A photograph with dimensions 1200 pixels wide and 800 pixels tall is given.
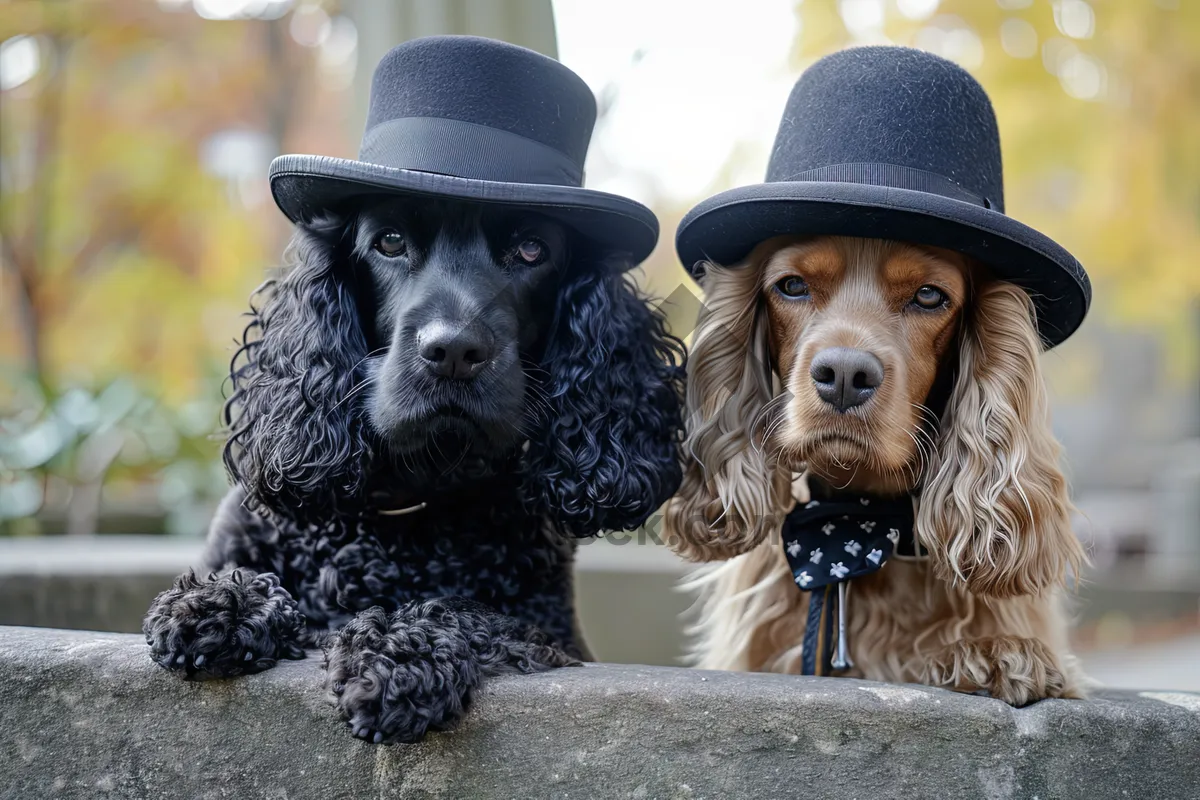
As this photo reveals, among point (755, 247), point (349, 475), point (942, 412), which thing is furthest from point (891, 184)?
point (349, 475)

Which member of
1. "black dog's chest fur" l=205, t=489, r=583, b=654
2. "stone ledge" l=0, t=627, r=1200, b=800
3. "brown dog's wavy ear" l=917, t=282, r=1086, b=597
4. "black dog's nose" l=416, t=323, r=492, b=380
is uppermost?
"black dog's nose" l=416, t=323, r=492, b=380

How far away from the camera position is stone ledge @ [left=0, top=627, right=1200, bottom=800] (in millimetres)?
1833

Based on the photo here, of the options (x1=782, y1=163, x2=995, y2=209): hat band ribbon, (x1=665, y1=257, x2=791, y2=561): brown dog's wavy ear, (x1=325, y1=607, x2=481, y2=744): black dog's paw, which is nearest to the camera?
(x1=325, y1=607, x2=481, y2=744): black dog's paw

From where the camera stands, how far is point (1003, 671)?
6.93ft

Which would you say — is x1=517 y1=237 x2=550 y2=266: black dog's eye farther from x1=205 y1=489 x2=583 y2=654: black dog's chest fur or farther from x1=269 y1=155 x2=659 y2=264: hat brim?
x1=205 y1=489 x2=583 y2=654: black dog's chest fur

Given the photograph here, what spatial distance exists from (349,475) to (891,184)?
1318 millimetres

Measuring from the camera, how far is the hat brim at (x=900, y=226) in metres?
2.11

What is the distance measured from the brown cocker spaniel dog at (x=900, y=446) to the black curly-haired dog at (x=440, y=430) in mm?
178

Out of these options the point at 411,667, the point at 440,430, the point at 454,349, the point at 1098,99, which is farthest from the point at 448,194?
the point at 1098,99

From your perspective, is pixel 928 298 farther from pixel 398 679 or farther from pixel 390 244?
pixel 398 679

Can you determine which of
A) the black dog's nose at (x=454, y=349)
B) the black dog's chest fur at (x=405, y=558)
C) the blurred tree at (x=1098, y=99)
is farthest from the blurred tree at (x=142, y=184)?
the black dog's nose at (x=454, y=349)

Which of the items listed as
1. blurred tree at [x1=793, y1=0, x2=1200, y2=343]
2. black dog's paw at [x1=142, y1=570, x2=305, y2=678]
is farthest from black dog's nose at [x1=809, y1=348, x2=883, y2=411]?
blurred tree at [x1=793, y1=0, x2=1200, y2=343]

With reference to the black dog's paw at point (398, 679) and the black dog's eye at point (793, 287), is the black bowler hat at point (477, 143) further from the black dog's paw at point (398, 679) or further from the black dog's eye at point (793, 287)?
the black dog's paw at point (398, 679)

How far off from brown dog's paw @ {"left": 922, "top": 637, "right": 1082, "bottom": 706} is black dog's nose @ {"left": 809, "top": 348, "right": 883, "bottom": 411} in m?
0.61
